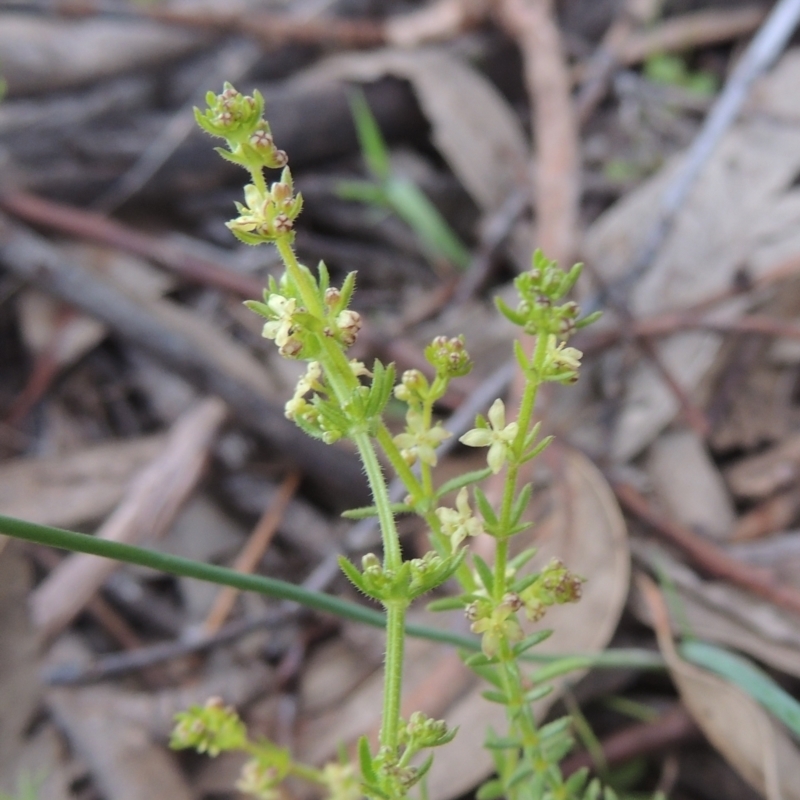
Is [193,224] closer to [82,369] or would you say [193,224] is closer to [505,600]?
[82,369]

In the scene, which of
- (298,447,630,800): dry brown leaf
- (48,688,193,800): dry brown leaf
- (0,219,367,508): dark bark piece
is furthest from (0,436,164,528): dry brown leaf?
(298,447,630,800): dry brown leaf

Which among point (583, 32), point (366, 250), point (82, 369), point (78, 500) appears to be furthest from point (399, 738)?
point (583, 32)

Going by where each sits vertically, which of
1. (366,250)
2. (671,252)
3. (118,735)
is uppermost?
(366,250)

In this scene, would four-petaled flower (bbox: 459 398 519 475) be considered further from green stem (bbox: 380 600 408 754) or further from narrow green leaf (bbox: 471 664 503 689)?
narrow green leaf (bbox: 471 664 503 689)

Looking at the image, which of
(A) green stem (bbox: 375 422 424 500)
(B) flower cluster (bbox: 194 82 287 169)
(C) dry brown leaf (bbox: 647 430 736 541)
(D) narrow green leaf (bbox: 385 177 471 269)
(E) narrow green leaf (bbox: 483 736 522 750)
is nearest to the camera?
(B) flower cluster (bbox: 194 82 287 169)

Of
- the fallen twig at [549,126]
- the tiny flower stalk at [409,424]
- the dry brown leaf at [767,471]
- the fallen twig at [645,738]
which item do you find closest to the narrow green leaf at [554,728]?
the tiny flower stalk at [409,424]

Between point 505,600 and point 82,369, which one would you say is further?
point 82,369
